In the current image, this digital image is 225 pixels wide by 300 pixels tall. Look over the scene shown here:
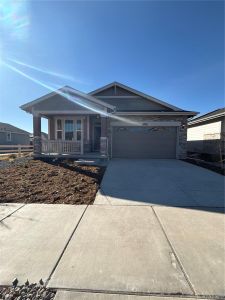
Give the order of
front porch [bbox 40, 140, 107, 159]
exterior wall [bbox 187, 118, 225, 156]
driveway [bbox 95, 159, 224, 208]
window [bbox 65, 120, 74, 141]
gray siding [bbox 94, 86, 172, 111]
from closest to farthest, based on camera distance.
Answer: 1. driveway [bbox 95, 159, 224, 208]
2. front porch [bbox 40, 140, 107, 159]
3. exterior wall [bbox 187, 118, 225, 156]
4. window [bbox 65, 120, 74, 141]
5. gray siding [bbox 94, 86, 172, 111]

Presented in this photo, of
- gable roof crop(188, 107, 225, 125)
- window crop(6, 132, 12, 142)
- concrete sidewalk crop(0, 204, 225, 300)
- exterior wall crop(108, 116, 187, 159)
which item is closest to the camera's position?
concrete sidewalk crop(0, 204, 225, 300)

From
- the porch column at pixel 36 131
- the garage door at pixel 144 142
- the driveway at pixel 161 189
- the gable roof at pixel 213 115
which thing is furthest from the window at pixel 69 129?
the gable roof at pixel 213 115

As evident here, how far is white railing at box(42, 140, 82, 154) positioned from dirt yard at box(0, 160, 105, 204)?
427 centimetres

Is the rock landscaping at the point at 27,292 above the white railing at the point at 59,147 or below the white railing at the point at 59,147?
below

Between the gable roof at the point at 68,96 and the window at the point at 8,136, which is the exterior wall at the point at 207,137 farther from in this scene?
the window at the point at 8,136

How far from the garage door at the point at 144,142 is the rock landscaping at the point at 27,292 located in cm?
1290

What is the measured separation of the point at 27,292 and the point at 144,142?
Result: 525 inches

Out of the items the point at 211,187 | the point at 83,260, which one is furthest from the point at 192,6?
the point at 83,260

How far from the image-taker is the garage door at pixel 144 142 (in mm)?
14969

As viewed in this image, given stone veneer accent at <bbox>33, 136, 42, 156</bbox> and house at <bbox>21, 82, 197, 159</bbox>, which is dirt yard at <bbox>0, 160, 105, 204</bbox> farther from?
house at <bbox>21, 82, 197, 159</bbox>

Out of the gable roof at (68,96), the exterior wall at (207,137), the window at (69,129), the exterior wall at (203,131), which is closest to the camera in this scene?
the gable roof at (68,96)

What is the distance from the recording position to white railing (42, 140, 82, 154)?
13.6 metres

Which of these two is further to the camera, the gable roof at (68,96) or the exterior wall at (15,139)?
the exterior wall at (15,139)

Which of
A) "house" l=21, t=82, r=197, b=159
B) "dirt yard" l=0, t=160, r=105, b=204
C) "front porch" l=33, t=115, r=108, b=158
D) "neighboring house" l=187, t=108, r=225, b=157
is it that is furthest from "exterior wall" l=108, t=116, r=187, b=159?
"dirt yard" l=0, t=160, r=105, b=204
